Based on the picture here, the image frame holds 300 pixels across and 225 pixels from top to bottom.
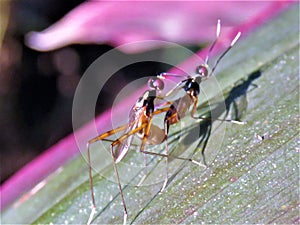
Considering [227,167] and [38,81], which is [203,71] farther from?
[38,81]

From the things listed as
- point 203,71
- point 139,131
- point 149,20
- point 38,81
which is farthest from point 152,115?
point 38,81

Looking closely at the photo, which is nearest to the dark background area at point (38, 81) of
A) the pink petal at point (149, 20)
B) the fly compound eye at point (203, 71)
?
the pink petal at point (149, 20)

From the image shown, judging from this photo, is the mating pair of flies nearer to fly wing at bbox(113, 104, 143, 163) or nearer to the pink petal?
fly wing at bbox(113, 104, 143, 163)

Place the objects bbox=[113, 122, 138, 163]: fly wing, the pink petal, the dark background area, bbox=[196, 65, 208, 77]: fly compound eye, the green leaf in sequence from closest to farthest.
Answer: the green leaf < bbox=[113, 122, 138, 163]: fly wing < bbox=[196, 65, 208, 77]: fly compound eye < the pink petal < the dark background area

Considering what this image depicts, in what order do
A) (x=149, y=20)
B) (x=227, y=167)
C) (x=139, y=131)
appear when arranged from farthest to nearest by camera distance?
(x=149, y=20)
(x=139, y=131)
(x=227, y=167)

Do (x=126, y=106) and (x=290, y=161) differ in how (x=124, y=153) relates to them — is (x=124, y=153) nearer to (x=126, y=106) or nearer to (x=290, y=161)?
(x=126, y=106)

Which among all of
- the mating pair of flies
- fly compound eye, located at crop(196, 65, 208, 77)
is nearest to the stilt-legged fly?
the mating pair of flies

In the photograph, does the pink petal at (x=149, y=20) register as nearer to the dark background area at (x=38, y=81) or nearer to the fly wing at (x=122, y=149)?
the dark background area at (x=38, y=81)
